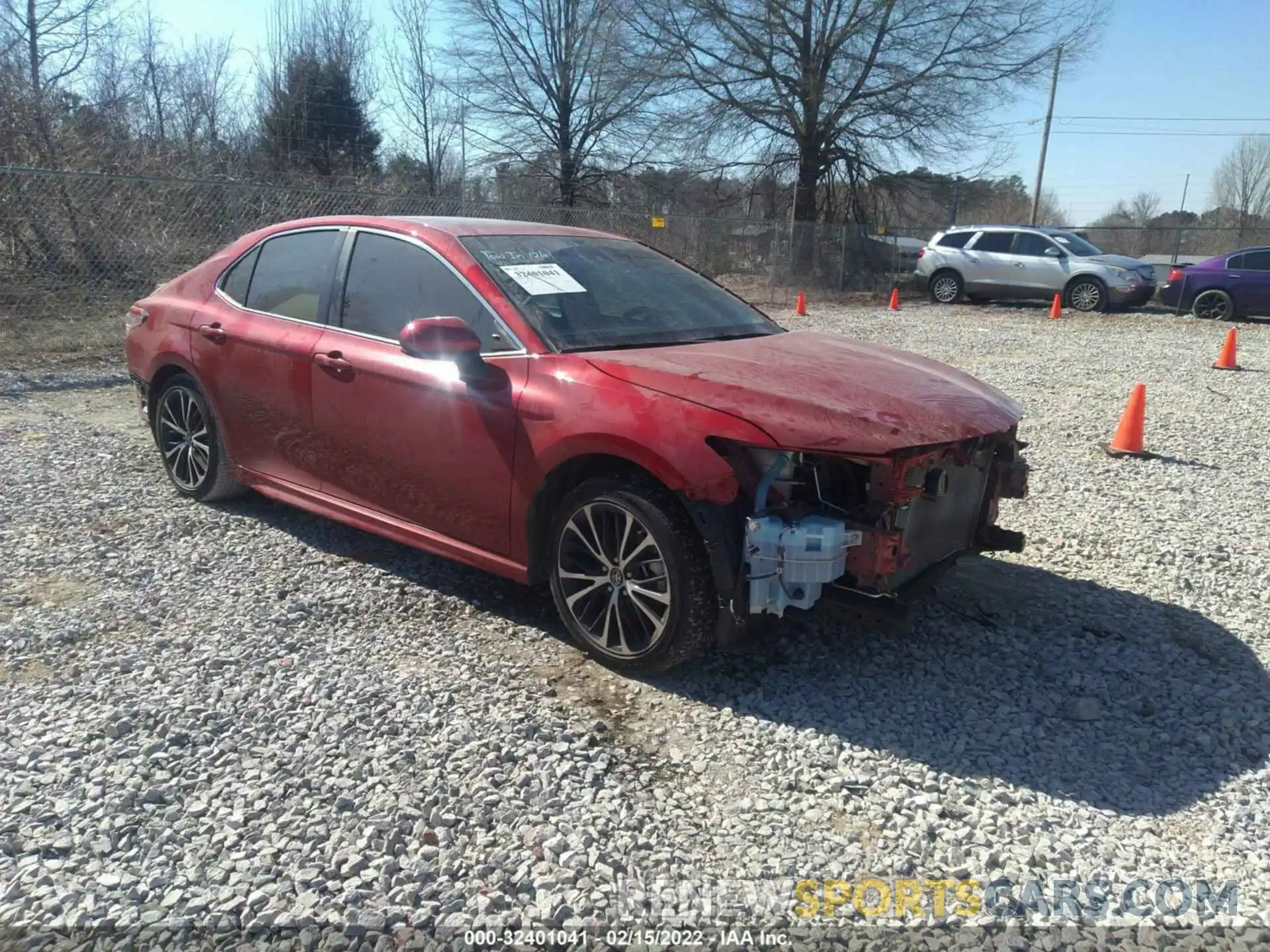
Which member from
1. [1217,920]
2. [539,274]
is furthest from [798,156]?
[1217,920]

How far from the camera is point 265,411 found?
468 centimetres

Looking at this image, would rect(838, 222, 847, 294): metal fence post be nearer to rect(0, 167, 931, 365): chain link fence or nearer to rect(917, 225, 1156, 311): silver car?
rect(917, 225, 1156, 311): silver car

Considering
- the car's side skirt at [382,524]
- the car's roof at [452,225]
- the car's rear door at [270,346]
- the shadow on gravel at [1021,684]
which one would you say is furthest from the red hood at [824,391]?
the car's rear door at [270,346]

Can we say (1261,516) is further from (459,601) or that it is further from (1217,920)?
(459,601)

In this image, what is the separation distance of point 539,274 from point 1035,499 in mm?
3572

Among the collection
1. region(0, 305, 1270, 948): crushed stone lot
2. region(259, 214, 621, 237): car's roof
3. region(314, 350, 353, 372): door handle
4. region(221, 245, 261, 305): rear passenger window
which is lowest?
region(0, 305, 1270, 948): crushed stone lot

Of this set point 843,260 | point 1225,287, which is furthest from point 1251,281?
point 843,260

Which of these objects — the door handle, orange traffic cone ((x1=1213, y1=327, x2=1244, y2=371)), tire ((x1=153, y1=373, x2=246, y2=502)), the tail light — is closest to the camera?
the door handle

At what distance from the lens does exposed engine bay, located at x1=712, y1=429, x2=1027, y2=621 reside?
10.4ft

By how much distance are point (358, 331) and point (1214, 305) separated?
A: 18468 mm

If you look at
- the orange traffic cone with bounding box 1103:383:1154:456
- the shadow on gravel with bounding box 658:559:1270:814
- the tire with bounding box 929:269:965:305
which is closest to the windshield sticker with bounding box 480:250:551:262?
the shadow on gravel with bounding box 658:559:1270:814

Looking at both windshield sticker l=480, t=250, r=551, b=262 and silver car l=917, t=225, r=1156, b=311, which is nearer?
windshield sticker l=480, t=250, r=551, b=262

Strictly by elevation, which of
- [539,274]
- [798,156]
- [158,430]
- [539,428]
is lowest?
[158,430]

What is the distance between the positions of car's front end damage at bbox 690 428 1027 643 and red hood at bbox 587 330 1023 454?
0.08 metres
